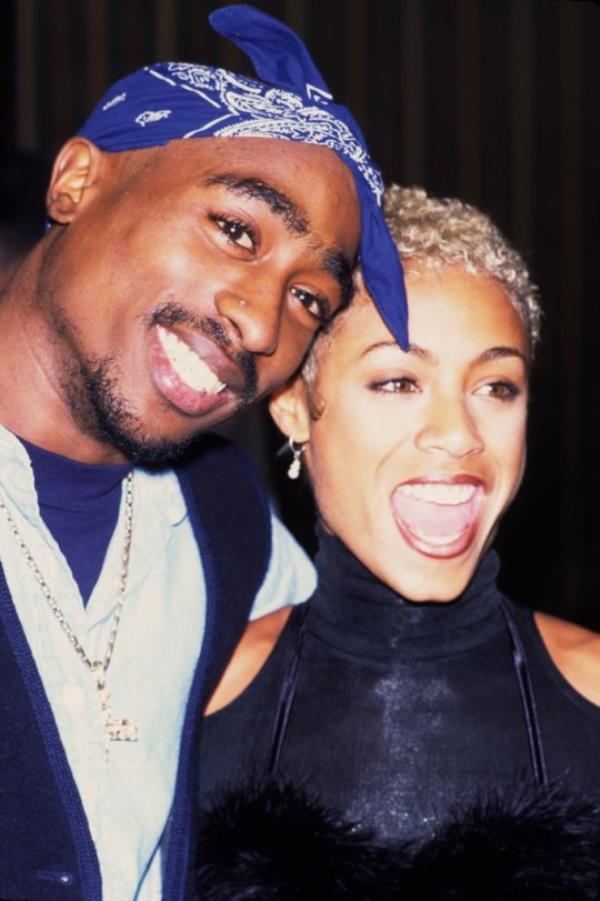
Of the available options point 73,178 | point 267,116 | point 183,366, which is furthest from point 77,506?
point 267,116

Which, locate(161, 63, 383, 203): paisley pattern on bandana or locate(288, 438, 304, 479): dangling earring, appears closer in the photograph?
locate(161, 63, 383, 203): paisley pattern on bandana

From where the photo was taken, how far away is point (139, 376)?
2018 millimetres

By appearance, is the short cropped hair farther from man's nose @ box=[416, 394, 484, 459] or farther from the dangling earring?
man's nose @ box=[416, 394, 484, 459]

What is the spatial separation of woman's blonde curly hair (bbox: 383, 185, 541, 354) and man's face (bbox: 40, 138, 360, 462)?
0.15 m

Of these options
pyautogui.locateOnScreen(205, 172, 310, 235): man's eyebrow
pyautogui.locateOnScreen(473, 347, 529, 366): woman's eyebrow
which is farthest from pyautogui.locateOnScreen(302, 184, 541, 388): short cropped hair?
pyautogui.locateOnScreen(205, 172, 310, 235): man's eyebrow

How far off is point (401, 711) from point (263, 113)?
1.01 m

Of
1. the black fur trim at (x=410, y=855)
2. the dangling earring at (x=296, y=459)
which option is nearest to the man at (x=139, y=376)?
the black fur trim at (x=410, y=855)

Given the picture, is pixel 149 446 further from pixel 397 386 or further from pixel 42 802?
pixel 42 802

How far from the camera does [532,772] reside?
6.83 ft

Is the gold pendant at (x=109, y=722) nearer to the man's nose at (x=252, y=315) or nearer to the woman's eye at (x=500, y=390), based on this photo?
the man's nose at (x=252, y=315)

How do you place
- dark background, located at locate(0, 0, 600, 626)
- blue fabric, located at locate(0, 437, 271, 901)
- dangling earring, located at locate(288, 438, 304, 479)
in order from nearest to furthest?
1. blue fabric, located at locate(0, 437, 271, 901)
2. dangling earring, located at locate(288, 438, 304, 479)
3. dark background, located at locate(0, 0, 600, 626)

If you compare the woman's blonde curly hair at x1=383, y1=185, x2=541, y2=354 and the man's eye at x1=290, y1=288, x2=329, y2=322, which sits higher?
the woman's blonde curly hair at x1=383, y1=185, x2=541, y2=354

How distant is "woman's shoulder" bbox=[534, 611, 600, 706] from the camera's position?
2.16 meters

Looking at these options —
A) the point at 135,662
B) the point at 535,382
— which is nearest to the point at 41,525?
the point at 135,662
